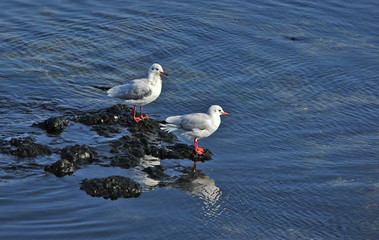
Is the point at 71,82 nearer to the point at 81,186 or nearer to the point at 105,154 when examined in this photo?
the point at 105,154

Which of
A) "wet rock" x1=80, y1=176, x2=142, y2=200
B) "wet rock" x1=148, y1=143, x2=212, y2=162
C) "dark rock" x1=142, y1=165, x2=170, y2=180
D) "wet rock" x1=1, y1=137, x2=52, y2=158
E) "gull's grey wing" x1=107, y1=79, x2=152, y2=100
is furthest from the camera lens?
"gull's grey wing" x1=107, y1=79, x2=152, y2=100

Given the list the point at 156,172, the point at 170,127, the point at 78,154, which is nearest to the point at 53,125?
the point at 78,154

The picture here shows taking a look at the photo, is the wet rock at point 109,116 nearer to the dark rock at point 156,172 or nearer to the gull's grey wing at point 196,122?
the gull's grey wing at point 196,122

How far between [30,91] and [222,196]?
7.13m

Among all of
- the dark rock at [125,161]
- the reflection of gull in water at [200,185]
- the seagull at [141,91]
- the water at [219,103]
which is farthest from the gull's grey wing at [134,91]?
the reflection of gull in water at [200,185]

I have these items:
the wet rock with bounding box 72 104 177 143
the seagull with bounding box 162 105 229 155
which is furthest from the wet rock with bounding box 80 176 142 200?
the wet rock with bounding box 72 104 177 143

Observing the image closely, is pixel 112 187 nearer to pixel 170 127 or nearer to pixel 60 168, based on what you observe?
pixel 60 168

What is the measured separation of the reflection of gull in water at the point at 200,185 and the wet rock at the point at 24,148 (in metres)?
3.05

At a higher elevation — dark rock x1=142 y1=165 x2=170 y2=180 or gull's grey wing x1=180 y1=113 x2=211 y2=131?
gull's grey wing x1=180 y1=113 x2=211 y2=131

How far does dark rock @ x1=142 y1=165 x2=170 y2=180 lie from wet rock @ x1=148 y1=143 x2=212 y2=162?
738 mm

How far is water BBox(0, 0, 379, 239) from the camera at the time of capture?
9930mm

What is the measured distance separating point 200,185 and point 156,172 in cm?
99

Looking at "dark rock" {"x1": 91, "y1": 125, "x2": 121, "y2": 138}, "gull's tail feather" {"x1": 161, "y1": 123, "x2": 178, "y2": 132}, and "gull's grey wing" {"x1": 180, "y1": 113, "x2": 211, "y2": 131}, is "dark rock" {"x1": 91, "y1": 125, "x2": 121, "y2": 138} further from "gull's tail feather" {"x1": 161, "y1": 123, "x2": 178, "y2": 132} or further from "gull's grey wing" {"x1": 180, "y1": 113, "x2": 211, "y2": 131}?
"gull's grey wing" {"x1": 180, "y1": 113, "x2": 211, "y2": 131}

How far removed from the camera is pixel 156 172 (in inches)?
448
